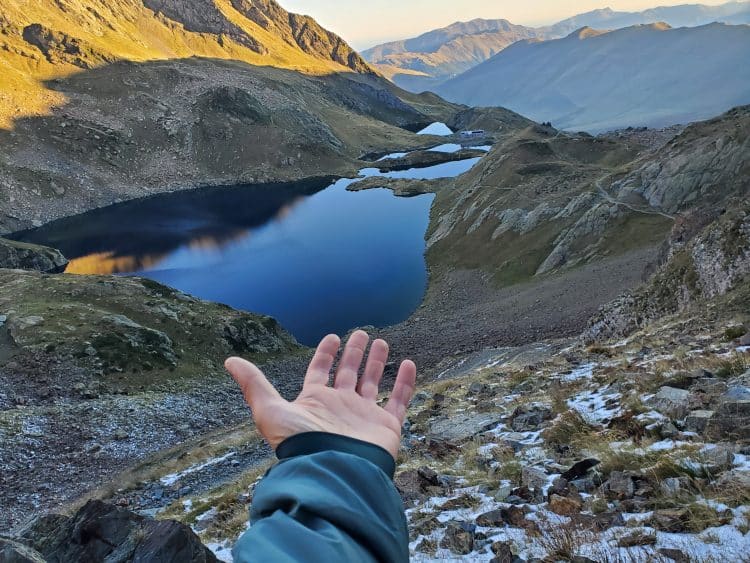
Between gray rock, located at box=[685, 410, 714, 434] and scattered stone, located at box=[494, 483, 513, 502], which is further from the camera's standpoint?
scattered stone, located at box=[494, 483, 513, 502]

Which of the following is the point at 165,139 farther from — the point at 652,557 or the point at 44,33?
the point at 652,557

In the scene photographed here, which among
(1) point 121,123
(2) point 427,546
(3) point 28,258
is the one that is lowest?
(3) point 28,258

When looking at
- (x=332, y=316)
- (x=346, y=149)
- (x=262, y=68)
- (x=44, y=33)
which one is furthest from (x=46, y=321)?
(x=262, y=68)

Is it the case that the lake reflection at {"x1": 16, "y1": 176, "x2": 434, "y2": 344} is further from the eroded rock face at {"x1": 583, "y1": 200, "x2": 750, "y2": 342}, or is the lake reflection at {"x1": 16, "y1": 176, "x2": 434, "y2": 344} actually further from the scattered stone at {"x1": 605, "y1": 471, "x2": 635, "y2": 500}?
the scattered stone at {"x1": 605, "y1": 471, "x2": 635, "y2": 500}

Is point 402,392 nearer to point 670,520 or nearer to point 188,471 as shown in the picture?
point 670,520

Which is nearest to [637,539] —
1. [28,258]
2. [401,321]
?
[401,321]

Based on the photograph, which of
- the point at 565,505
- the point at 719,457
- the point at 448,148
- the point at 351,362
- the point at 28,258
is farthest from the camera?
the point at 448,148

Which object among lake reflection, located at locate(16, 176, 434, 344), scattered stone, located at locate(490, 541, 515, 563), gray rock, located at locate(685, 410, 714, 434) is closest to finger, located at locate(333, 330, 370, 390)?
scattered stone, located at locate(490, 541, 515, 563)
